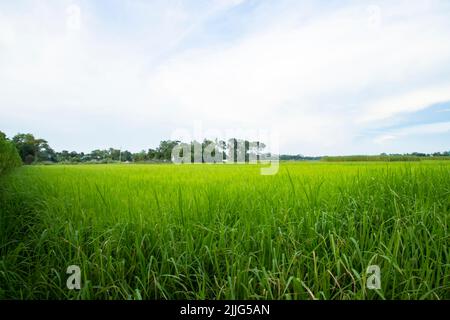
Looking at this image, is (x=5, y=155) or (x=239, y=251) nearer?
(x=239, y=251)

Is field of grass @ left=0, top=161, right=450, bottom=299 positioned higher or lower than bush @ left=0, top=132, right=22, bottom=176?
lower

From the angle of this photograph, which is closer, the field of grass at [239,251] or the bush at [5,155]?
the field of grass at [239,251]

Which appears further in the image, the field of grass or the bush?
the bush

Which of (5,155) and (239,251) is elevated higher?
(5,155)

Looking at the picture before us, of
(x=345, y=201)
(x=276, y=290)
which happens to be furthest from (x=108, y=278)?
(x=345, y=201)

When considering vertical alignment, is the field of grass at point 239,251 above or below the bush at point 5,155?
below

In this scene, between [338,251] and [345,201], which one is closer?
[338,251]

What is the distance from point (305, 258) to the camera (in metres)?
2.04
